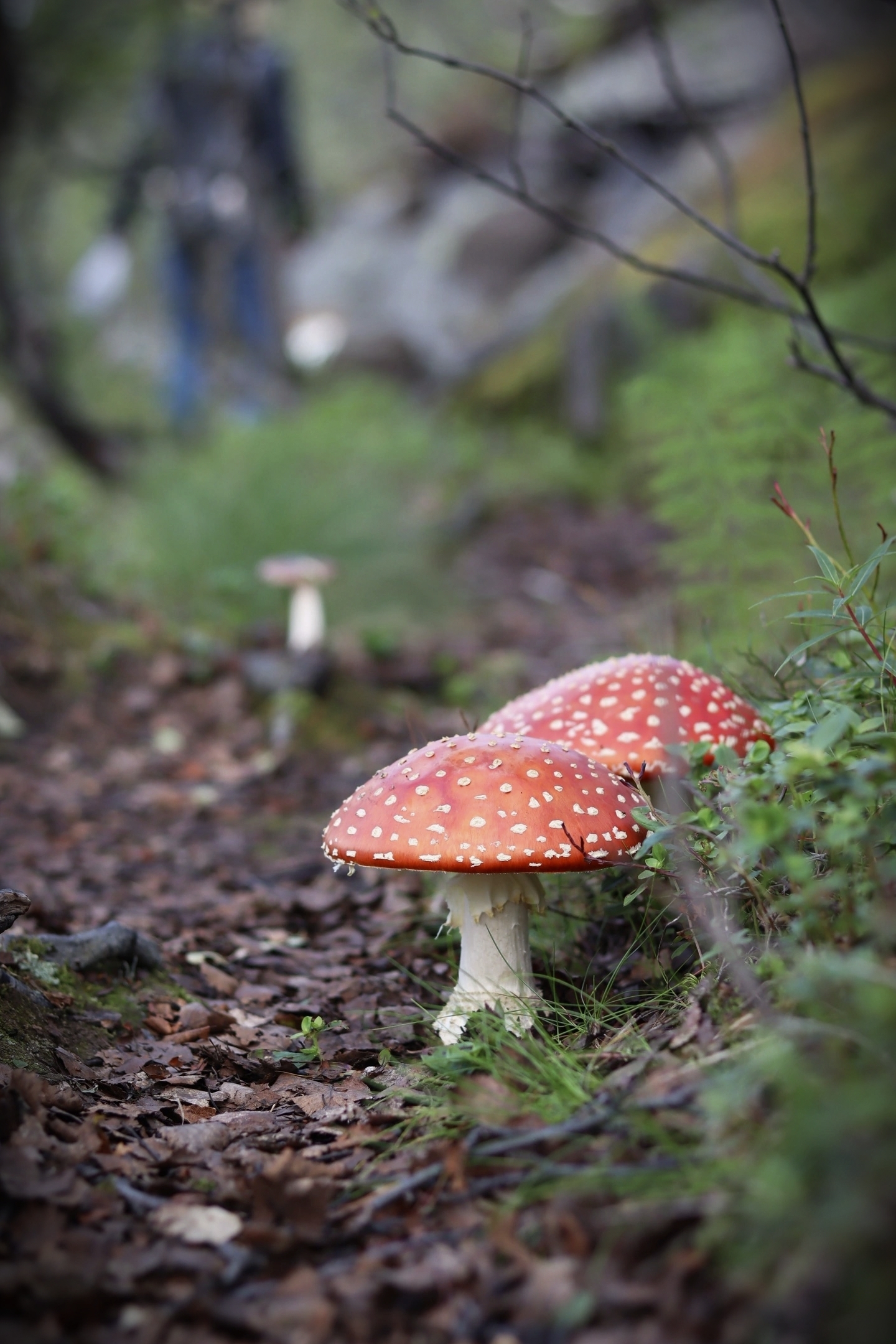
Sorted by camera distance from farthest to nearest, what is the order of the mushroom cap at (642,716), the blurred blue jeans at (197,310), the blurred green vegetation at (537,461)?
the blurred blue jeans at (197,310), the blurred green vegetation at (537,461), the mushroom cap at (642,716)

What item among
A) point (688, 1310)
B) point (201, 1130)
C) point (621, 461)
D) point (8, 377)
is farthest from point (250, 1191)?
point (8, 377)

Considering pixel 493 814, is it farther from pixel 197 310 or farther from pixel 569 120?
pixel 197 310

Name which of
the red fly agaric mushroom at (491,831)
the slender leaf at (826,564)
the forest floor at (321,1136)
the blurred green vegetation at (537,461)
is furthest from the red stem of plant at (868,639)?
the forest floor at (321,1136)

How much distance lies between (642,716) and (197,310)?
9.59 m

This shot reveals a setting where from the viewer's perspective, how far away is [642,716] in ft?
9.27

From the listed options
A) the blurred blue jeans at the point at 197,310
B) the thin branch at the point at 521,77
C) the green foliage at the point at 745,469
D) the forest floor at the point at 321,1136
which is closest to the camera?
the forest floor at the point at 321,1136

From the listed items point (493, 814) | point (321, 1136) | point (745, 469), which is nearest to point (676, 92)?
point (745, 469)

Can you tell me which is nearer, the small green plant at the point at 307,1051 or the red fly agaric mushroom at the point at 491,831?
the red fly agaric mushroom at the point at 491,831

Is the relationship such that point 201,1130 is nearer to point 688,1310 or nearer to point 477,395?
point 688,1310

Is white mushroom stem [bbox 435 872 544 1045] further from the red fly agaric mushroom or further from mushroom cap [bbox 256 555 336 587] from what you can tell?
mushroom cap [bbox 256 555 336 587]

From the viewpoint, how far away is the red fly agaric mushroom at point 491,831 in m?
2.26

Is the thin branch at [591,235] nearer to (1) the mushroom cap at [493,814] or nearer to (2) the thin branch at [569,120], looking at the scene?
(2) the thin branch at [569,120]

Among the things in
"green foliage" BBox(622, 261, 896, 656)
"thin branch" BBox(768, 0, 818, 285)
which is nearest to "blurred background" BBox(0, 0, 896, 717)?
"green foliage" BBox(622, 261, 896, 656)

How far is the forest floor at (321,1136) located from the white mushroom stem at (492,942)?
5.3 inches
